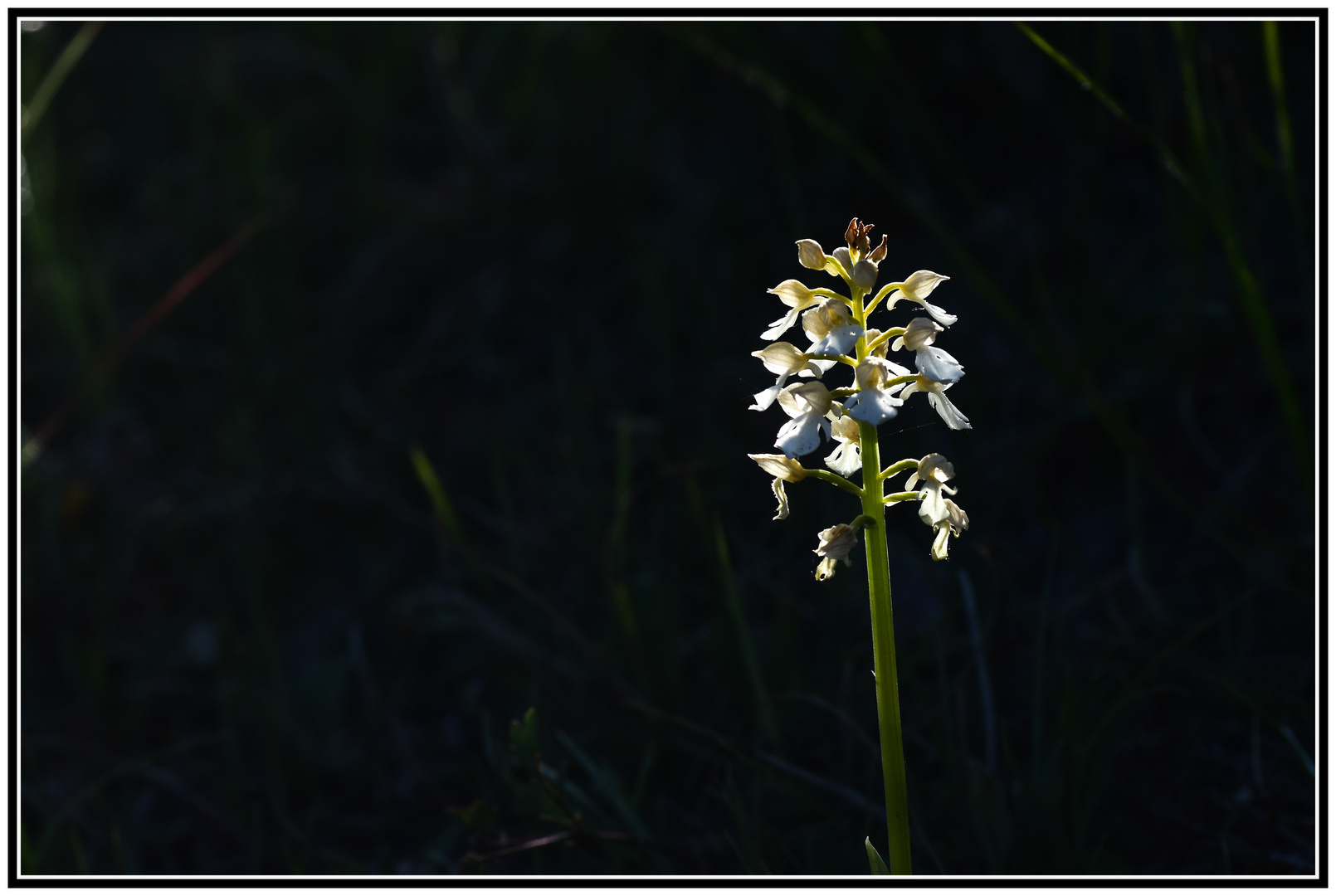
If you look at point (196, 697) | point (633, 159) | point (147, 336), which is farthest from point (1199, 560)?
point (147, 336)

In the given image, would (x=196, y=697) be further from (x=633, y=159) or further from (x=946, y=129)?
(x=946, y=129)

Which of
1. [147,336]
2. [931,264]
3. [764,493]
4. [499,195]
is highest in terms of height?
[499,195]

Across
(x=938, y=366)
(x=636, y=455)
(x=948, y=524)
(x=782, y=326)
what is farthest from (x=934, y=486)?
(x=636, y=455)

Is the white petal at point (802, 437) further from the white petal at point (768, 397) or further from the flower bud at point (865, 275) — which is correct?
the flower bud at point (865, 275)

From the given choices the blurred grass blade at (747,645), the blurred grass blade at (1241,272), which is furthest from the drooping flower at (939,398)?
the blurred grass blade at (1241,272)

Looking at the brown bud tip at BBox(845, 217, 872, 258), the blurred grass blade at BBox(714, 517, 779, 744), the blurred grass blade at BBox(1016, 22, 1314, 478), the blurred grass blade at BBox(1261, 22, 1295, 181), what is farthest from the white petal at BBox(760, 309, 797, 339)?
the blurred grass blade at BBox(1261, 22, 1295, 181)

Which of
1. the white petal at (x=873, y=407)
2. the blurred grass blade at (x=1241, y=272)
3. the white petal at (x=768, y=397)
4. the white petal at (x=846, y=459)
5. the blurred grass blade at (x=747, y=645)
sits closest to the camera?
the white petal at (x=873, y=407)
